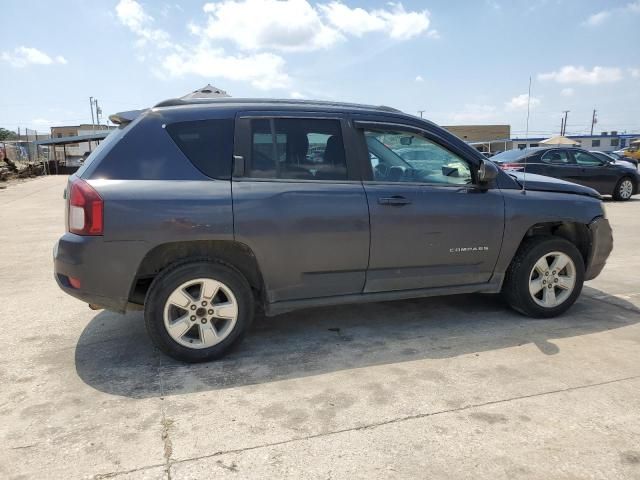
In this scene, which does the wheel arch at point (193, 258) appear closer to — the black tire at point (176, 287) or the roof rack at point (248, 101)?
the black tire at point (176, 287)

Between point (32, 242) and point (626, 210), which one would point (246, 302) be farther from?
point (626, 210)

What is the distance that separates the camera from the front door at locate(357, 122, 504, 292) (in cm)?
381

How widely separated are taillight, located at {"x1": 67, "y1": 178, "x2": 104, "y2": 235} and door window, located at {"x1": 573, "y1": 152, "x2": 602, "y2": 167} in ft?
43.2

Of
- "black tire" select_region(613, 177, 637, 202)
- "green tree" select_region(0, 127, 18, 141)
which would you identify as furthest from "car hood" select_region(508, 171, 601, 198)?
"green tree" select_region(0, 127, 18, 141)

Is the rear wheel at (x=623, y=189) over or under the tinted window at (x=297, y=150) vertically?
under

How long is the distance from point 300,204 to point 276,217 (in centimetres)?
21

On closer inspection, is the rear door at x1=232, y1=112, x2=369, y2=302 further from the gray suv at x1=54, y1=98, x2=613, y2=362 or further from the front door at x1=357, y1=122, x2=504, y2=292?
the front door at x1=357, y1=122, x2=504, y2=292

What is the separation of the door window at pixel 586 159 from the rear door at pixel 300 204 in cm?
1172

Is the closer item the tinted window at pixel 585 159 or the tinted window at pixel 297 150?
the tinted window at pixel 297 150

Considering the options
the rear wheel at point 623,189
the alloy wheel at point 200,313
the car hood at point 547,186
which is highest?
the car hood at point 547,186

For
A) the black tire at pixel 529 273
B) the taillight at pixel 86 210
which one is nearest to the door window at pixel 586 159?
the black tire at pixel 529 273

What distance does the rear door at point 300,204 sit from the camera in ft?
11.5

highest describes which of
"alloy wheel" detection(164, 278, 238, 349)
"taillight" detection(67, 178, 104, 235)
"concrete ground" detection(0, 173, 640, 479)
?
"taillight" detection(67, 178, 104, 235)

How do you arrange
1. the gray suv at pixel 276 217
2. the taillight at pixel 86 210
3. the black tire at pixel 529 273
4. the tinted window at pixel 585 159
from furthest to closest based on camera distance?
1. the tinted window at pixel 585 159
2. the black tire at pixel 529 273
3. the gray suv at pixel 276 217
4. the taillight at pixel 86 210
